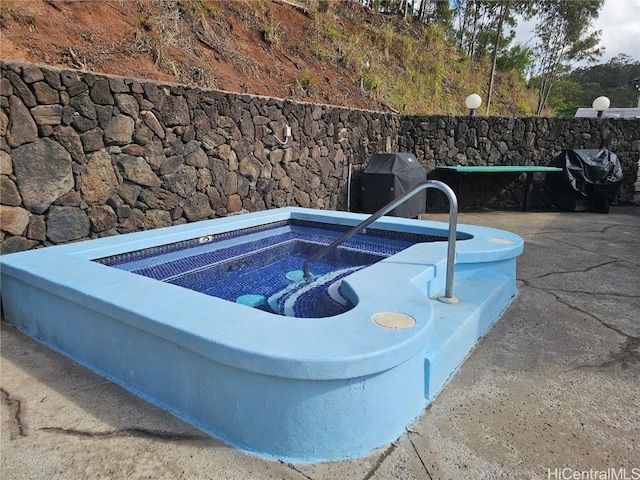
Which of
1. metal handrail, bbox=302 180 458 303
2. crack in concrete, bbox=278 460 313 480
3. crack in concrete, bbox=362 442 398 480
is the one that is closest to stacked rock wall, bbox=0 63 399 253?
metal handrail, bbox=302 180 458 303

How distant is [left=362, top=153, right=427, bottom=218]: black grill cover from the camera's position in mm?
6734

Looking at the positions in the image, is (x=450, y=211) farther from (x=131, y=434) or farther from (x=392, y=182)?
(x=392, y=182)

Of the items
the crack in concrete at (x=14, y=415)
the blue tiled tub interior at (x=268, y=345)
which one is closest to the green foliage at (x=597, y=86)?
the blue tiled tub interior at (x=268, y=345)

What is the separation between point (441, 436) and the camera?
180cm

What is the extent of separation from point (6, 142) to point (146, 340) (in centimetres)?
231

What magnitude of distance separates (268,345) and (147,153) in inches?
131

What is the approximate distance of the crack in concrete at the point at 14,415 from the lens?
181 centimetres

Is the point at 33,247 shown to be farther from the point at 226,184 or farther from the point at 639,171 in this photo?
the point at 639,171

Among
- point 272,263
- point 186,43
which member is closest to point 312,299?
point 272,263

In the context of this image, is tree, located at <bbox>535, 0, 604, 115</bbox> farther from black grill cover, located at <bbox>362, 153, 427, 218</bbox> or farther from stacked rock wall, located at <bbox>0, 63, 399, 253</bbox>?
stacked rock wall, located at <bbox>0, 63, 399, 253</bbox>

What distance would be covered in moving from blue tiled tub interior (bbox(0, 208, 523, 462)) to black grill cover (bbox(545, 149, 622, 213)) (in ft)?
19.8
